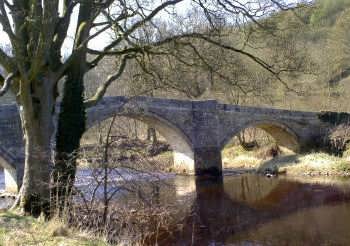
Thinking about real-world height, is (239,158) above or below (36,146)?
below

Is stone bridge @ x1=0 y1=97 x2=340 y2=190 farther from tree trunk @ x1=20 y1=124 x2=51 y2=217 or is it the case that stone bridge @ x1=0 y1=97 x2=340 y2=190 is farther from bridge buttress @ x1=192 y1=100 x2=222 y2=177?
tree trunk @ x1=20 y1=124 x2=51 y2=217

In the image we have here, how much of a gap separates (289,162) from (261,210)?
8.54 m

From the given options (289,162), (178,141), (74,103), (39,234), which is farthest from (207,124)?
(39,234)

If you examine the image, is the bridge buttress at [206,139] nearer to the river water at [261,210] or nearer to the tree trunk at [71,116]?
the river water at [261,210]

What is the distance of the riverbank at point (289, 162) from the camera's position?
2008 cm

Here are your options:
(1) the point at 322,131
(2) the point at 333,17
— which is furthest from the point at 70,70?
(2) the point at 333,17

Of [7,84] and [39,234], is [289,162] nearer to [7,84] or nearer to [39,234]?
[7,84]

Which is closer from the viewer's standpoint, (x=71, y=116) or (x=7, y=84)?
(x=7, y=84)

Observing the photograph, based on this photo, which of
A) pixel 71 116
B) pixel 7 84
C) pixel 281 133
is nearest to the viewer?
Answer: pixel 7 84

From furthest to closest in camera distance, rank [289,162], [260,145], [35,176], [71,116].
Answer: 1. [260,145]
2. [289,162]
3. [71,116]
4. [35,176]

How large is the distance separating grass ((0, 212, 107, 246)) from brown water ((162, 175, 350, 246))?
9.52 ft

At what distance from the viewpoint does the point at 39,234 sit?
19.5 ft

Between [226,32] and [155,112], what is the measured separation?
1033cm

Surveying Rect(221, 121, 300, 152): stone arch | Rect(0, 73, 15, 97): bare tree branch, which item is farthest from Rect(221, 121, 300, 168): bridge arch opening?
Rect(0, 73, 15, 97): bare tree branch
